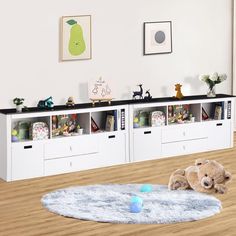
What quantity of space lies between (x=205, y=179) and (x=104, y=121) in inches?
71.2

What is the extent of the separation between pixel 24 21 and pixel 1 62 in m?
0.48

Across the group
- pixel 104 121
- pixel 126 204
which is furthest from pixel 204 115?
pixel 126 204

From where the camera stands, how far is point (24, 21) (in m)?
6.53

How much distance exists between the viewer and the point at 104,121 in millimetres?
7070

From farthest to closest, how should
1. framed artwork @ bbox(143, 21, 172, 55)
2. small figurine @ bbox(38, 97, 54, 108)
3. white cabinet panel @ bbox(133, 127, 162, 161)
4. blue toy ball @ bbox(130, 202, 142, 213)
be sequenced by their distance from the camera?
1. framed artwork @ bbox(143, 21, 172, 55)
2. white cabinet panel @ bbox(133, 127, 162, 161)
3. small figurine @ bbox(38, 97, 54, 108)
4. blue toy ball @ bbox(130, 202, 142, 213)

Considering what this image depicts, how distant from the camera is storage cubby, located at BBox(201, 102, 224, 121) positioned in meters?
7.76

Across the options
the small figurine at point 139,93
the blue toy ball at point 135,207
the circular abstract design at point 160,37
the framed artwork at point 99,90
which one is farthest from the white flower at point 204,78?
the blue toy ball at point 135,207

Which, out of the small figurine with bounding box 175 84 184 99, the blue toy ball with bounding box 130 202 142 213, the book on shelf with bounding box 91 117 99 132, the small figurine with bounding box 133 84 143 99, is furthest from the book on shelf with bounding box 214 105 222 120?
the blue toy ball with bounding box 130 202 142 213

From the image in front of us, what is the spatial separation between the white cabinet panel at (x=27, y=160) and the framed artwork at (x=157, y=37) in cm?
184

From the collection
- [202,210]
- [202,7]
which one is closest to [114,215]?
[202,210]

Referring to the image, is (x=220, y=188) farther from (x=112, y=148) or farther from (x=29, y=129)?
(x=29, y=129)

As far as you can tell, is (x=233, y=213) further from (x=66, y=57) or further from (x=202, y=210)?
(x=66, y=57)

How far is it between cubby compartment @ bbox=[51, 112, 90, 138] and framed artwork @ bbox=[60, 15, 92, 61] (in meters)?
0.60

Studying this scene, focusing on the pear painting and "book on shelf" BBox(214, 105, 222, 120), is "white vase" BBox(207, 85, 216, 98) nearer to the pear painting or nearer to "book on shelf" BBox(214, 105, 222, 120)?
"book on shelf" BBox(214, 105, 222, 120)
